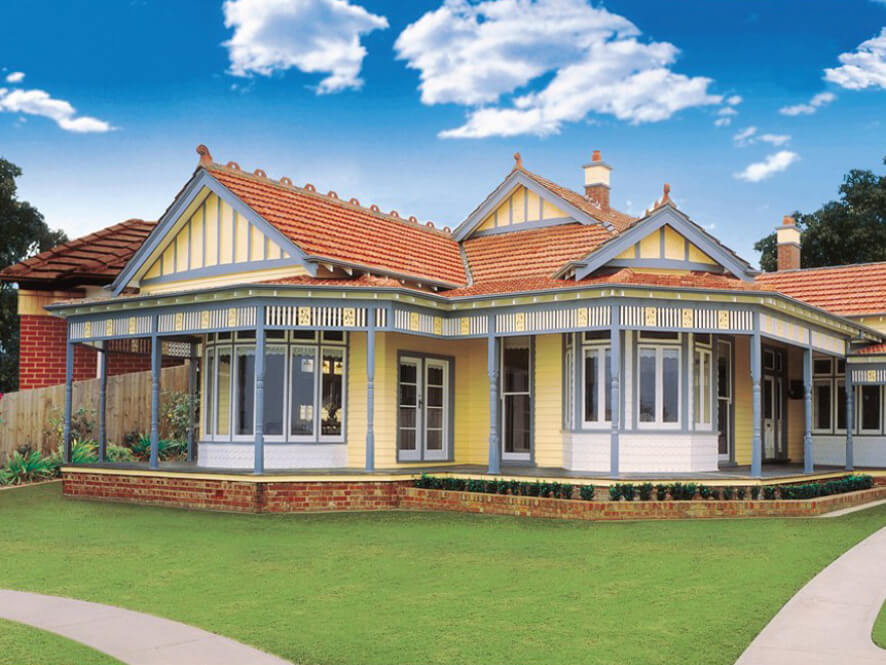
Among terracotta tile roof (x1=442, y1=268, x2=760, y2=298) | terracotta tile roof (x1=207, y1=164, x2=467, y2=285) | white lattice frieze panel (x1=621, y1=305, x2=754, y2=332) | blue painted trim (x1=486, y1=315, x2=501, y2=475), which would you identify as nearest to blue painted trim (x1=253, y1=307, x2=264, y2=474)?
terracotta tile roof (x1=207, y1=164, x2=467, y2=285)

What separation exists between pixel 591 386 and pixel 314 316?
17.0 feet

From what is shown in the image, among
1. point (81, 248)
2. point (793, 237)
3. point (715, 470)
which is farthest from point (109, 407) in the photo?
point (793, 237)

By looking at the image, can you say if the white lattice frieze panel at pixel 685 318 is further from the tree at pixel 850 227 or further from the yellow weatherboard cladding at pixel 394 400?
the tree at pixel 850 227

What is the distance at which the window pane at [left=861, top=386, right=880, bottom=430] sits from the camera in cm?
2356

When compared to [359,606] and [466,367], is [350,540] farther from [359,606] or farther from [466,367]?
[466,367]

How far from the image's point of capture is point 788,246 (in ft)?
97.6

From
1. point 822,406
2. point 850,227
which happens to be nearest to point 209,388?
point 822,406

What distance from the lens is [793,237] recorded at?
29.9m

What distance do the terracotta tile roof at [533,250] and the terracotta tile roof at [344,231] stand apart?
1.72 feet

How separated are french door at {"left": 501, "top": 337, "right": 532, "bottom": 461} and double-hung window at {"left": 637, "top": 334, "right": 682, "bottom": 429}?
2.57 m

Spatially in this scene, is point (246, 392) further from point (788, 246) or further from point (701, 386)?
point (788, 246)

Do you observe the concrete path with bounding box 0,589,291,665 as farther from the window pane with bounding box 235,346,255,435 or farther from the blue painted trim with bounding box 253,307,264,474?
the window pane with bounding box 235,346,255,435

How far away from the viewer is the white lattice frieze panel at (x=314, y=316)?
16938mm

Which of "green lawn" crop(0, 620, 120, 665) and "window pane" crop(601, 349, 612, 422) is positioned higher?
"window pane" crop(601, 349, 612, 422)
